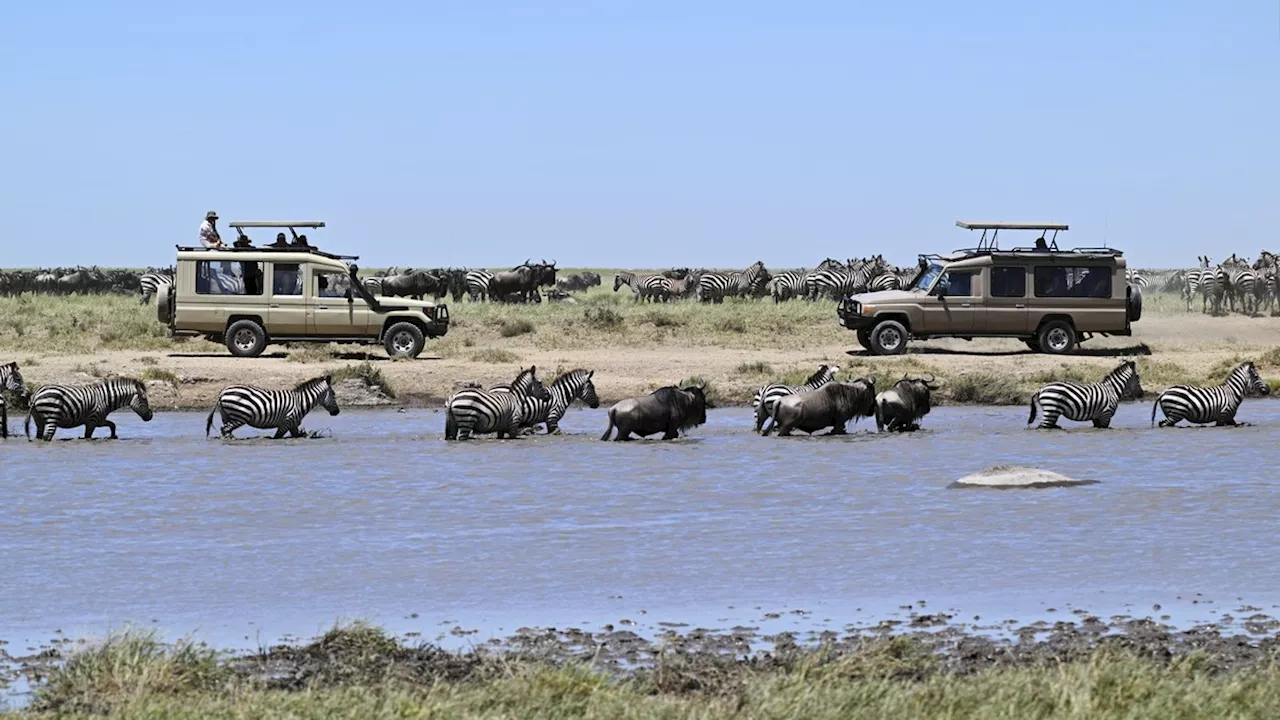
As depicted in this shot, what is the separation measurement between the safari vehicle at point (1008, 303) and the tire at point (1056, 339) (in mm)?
17

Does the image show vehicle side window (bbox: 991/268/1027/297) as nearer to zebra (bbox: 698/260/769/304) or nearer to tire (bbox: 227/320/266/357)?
tire (bbox: 227/320/266/357)

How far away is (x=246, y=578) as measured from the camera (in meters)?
12.4

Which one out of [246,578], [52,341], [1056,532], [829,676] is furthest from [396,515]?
[52,341]

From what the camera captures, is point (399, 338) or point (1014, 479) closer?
point (1014, 479)

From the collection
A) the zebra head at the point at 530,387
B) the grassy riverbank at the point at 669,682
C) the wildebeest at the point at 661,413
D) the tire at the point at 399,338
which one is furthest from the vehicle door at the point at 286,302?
the grassy riverbank at the point at 669,682

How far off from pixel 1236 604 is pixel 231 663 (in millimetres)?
5758

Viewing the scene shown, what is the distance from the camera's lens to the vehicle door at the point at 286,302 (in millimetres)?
30422

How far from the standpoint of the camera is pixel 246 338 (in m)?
30.4

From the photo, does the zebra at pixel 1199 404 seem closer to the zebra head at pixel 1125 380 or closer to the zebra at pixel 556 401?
the zebra head at pixel 1125 380

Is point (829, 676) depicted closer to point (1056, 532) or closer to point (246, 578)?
point (246, 578)

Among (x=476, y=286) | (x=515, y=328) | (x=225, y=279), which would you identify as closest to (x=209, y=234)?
(x=225, y=279)

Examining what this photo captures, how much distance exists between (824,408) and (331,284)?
11820mm

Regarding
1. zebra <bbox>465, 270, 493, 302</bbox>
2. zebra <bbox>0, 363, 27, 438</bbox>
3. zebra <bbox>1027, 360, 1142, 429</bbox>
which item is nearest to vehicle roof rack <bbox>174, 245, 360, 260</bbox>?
zebra <bbox>0, 363, 27, 438</bbox>

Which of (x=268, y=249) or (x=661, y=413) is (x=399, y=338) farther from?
(x=661, y=413)
